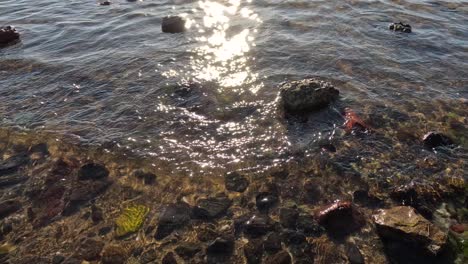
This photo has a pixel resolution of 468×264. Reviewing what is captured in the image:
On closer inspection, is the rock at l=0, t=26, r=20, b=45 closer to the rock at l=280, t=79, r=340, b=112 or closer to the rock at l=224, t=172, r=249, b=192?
the rock at l=280, t=79, r=340, b=112

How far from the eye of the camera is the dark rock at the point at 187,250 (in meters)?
7.01

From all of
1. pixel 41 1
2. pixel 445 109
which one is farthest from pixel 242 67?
pixel 41 1

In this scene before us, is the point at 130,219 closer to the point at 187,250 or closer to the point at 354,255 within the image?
the point at 187,250

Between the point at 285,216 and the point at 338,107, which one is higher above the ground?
the point at 338,107

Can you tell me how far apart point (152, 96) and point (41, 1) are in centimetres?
1431

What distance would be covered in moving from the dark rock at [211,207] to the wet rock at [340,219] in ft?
6.35

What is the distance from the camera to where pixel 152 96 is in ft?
37.9

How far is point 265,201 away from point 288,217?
64 cm

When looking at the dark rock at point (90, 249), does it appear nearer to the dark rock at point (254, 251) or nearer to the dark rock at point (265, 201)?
the dark rock at point (254, 251)

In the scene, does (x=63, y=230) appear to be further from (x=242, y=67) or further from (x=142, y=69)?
(x=242, y=67)

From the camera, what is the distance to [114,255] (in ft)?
23.2

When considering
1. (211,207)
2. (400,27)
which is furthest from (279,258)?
(400,27)

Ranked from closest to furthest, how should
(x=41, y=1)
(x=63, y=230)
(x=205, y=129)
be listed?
(x=63, y=230) < (x=205, y=129) < (x=41, y=1)

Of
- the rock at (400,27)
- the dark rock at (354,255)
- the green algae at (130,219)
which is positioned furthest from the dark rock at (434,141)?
the rock at (400,27)
